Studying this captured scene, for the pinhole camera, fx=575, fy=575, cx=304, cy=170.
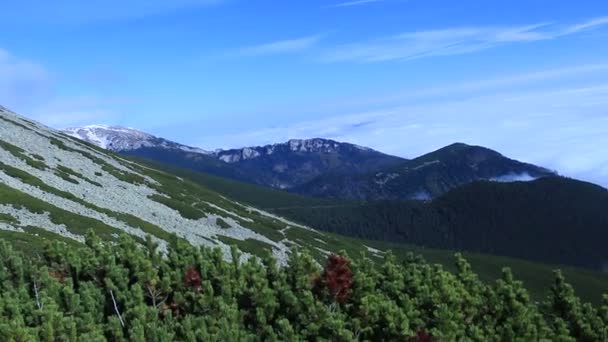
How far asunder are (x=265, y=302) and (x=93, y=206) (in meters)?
55.6

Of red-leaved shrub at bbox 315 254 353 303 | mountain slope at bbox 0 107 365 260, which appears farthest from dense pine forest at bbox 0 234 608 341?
mountain slope at bbox 0 107 365 260

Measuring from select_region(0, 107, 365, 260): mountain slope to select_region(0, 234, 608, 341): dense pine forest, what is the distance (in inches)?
295

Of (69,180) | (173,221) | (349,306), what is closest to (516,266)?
(173,221)

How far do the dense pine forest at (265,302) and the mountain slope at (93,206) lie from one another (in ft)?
24.6

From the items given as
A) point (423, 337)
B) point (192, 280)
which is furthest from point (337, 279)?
point (192, 280)

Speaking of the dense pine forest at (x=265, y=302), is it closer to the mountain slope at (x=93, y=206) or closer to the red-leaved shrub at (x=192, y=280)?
the red-leaved shrub at (x=192, y=280)

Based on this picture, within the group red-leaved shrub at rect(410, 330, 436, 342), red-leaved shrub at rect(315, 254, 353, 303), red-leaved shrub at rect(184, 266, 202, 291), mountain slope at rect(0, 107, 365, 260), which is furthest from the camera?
mountain slope at rect(0, 107, 365, 260)

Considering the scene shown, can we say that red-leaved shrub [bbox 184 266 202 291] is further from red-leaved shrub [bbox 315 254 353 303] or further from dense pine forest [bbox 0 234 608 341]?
red-leaved shrub [bbox 315 254 353 303]

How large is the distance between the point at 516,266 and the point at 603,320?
585 feet

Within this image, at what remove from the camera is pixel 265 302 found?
103ft

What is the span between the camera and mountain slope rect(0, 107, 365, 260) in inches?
2552

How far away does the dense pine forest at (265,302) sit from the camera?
27.5 metres

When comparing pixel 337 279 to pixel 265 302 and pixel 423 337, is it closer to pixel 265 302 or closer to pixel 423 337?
pixel 265 302

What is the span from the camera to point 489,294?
32.0 metres
